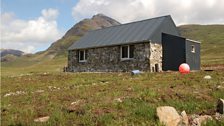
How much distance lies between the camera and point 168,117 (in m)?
8.24

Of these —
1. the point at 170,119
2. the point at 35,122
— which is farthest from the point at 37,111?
the point at 170,119

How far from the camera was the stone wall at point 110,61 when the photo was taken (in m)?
33.8

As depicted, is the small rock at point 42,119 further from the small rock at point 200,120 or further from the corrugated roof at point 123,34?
the corrugated roof at point 123,34

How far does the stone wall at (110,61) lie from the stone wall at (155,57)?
0.37 m

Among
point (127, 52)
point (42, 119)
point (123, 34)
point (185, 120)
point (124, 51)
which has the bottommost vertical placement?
point (42, 119)

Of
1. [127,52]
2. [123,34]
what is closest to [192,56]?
[127,52]

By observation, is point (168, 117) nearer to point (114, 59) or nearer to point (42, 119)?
point (42, 119)

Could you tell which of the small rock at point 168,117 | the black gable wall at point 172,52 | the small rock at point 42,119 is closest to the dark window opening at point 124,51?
the black gable wall at point 172,52

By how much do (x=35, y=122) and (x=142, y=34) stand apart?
86.9 ft

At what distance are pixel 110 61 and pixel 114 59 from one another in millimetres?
820

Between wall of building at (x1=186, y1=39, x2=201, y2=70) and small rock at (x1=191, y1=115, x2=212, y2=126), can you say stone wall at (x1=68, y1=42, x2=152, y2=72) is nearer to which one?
wall of building at (x1=186, y1=39, x2=201, y2=70)

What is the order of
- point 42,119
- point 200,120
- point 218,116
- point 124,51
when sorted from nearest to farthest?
point 200,120 → point 218,116 → point 42,119 → point 124,51

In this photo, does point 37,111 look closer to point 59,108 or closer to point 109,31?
point 59,108

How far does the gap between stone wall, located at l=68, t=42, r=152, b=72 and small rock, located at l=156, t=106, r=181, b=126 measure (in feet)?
81.5
